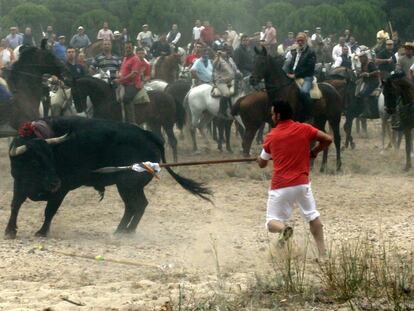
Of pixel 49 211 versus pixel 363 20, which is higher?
pixel 49 211

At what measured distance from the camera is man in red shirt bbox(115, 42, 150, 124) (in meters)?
23.4

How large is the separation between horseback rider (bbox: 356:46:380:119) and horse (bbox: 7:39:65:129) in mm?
9774

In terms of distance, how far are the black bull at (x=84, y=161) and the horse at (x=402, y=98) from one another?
28.5 ft

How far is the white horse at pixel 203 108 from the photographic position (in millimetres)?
26172

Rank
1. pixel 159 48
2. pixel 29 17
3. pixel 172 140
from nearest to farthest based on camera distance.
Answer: pixel 172 140
pixel 159 48
pixel 29 17

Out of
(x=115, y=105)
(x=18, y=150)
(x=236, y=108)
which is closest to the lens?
(x=18, y=150)

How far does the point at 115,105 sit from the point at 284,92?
3297 millimetres

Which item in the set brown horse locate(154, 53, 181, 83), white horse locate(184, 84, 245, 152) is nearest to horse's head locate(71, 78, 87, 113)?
white horse locate(184, 84, 245, 152)

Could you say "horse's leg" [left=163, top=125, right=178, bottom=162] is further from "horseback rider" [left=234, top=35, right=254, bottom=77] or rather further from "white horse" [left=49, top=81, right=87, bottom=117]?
"horseback rider" [left=234, top=35, right=254, bottom=77]

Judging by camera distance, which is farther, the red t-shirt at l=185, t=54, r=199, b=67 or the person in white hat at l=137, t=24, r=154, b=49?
the person in white hat at l=137, t=24, r=154, b=49

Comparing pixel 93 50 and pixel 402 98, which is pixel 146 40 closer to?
pixel 93 50

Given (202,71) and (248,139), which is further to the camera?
(202,71)

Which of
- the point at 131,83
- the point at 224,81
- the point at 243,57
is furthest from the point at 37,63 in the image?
the point at 243,57

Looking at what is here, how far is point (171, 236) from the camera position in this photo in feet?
49.4
